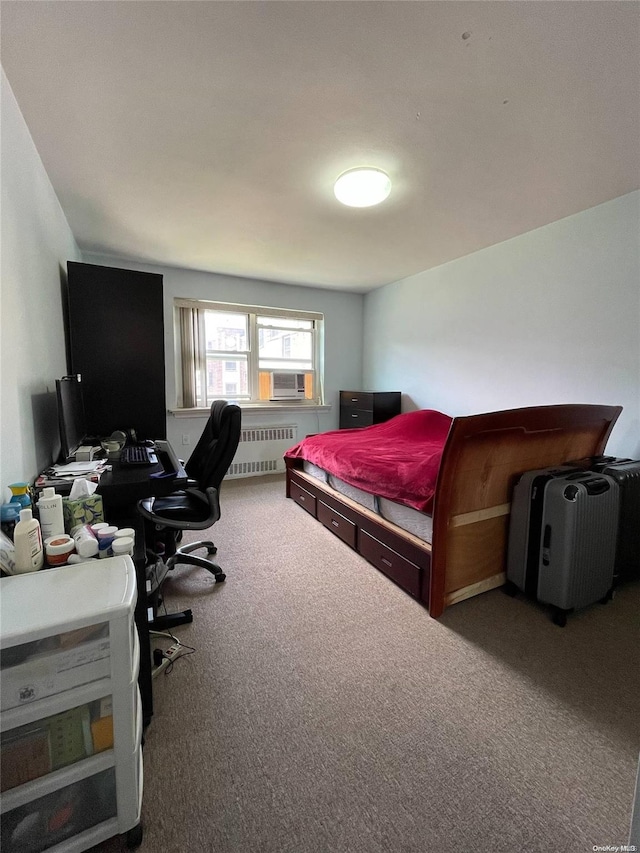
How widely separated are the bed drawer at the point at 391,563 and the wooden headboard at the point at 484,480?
0.14 m

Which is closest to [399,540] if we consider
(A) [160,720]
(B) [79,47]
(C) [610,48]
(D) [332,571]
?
(D) [332,571]

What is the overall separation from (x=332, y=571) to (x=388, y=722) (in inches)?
40.8

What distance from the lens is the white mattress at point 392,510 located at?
76.1 inches

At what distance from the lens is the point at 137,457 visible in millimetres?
1994

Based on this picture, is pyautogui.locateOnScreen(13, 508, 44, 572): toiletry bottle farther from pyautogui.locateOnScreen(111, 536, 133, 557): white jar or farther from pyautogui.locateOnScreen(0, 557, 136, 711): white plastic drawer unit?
pyautogui.locateOnScreen(111, 536, 133, 557): white jar

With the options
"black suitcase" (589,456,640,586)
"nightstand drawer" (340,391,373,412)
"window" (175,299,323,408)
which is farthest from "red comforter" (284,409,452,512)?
"window" (175,299,323,408)

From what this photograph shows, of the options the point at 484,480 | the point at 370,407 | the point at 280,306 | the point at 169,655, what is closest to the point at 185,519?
the point at 169,655

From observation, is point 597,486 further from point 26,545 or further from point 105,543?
point 26,545

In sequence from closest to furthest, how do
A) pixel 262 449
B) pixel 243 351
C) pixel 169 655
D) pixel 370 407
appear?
pixel 169 655 < pixel 370 407 < pixel 243 351 < pixel 262 449

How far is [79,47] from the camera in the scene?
1321mm

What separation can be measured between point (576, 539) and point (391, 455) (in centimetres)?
127

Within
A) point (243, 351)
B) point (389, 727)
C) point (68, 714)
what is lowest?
point (389, 727)

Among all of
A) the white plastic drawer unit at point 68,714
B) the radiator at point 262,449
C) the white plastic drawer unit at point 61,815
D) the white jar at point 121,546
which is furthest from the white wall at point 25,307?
the radiator at point 262,449

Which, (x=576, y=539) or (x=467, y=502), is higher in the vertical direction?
(x=467, y=502)
